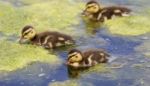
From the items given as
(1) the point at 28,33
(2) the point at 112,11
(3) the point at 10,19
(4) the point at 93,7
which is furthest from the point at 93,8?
(1) the point at 28,33

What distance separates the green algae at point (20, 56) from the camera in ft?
21.3

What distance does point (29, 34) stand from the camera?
7059 mm

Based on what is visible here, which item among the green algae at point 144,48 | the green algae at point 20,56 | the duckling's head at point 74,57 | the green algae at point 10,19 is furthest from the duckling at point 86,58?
the green algae at point 10,19

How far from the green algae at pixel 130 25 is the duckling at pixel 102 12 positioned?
0.08 m

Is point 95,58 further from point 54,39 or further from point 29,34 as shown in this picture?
point 29,34

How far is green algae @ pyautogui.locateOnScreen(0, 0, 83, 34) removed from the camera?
7.70 meters

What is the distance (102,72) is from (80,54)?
0.35 m

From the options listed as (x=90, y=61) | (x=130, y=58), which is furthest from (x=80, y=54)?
(x=130, y=58)

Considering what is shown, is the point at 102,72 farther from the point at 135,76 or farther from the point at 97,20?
the point at 97,20

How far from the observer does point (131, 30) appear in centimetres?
752

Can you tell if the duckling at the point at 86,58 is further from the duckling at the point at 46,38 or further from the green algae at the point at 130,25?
the green algae at the point at 130,25

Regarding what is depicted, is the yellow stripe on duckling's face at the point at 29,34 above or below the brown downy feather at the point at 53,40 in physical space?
above

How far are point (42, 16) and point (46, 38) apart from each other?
1.20 meters

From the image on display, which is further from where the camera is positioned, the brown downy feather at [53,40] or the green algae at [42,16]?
the green algae at [42,16]
